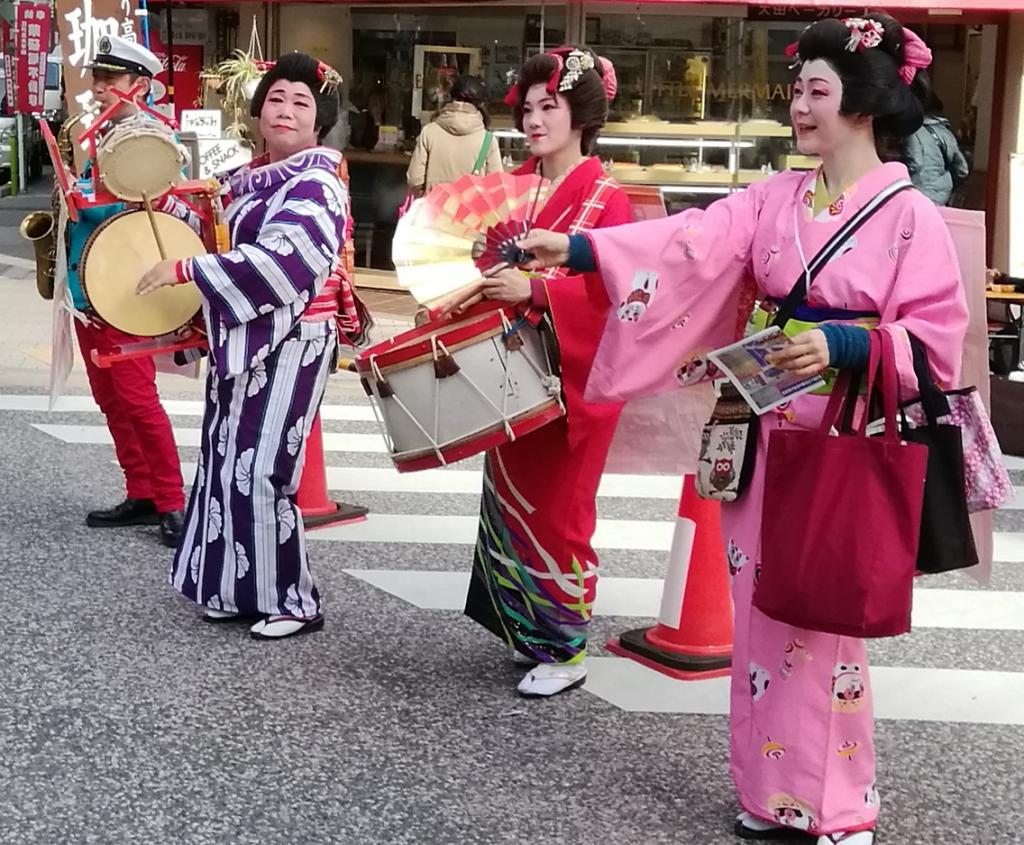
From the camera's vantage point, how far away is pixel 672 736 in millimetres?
3777

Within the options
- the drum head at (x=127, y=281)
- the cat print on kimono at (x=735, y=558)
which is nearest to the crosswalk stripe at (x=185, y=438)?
the drum head at (x=127, y=281)

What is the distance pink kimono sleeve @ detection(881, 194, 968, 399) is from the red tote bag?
0.22 feet

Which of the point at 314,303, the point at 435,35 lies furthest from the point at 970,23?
the point at 314,303

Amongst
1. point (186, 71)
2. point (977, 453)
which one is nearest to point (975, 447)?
point (977, 453)

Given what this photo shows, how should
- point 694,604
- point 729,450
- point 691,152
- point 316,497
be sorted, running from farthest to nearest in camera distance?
1. point 691,152
2. point 316,497
3. point 694,604
4. point 729,450

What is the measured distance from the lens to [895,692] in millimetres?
4191

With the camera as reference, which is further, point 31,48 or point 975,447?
point 31,48

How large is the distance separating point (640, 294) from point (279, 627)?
178 centimetres

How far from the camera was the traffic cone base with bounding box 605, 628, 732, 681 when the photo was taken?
4.25 meters

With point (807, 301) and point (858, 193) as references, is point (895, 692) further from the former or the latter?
point (858, 193)

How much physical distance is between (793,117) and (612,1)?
8.45m

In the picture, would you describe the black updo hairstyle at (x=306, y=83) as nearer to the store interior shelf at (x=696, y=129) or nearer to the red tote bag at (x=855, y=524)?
the red tote bag at (x=855, y=524)

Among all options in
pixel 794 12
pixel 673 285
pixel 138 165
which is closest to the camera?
pixel 673 285

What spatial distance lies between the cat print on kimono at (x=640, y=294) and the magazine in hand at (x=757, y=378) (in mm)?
354
